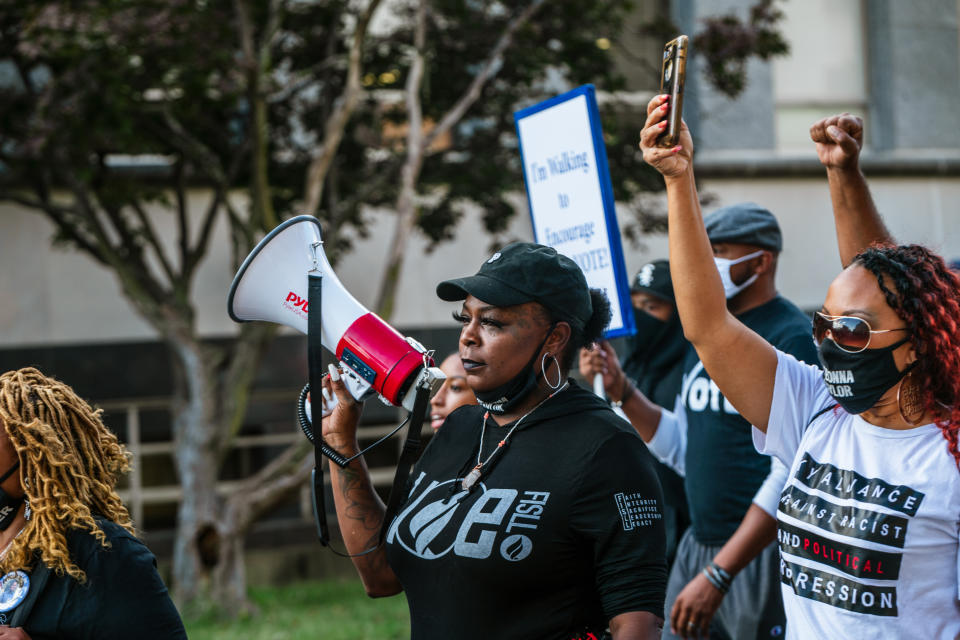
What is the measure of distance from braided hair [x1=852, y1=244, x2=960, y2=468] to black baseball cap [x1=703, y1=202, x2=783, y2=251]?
1355 millimetres

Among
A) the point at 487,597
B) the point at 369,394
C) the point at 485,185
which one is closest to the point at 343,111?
the point at 485,185

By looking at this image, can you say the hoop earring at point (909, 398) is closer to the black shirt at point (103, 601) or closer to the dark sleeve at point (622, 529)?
the dark sleeve at point (622, 529)

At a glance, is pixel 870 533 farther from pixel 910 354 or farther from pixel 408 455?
pixel 408 455

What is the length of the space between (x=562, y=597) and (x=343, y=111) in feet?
22.3

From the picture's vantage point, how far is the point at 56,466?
2793 mm

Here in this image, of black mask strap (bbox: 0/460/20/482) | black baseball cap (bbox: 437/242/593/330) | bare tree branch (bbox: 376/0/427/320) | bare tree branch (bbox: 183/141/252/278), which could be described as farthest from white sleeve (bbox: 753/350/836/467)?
bare tree branch (bbox: 183/141/252/278)

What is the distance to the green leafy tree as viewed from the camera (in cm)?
827

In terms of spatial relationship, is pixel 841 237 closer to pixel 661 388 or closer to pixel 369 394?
pixel 369 394

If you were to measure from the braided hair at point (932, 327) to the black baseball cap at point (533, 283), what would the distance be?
0.72 meters

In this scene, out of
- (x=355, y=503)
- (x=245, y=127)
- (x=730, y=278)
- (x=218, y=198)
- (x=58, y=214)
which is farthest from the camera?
(x=245, y=127)

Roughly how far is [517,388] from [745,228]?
4.79ft

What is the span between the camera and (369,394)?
9.28 feet

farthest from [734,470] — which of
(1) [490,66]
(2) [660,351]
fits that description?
(1) [490,66]

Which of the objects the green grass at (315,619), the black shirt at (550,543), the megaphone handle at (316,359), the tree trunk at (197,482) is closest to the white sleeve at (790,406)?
the black shirt at (550,543)
